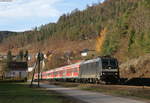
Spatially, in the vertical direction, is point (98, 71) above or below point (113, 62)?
below

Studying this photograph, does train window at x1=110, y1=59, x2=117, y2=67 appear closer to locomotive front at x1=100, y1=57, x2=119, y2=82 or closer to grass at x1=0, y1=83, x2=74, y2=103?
locomotive front at x1=100, y1=57, x2=119, y2=82

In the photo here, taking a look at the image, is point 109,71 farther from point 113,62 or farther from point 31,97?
point 31,97

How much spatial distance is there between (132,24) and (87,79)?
28508 mm

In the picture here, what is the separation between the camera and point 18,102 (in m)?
22.1

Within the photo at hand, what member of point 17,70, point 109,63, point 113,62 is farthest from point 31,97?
point 17,70

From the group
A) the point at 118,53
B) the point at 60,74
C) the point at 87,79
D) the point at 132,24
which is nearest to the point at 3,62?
the point at 60,74

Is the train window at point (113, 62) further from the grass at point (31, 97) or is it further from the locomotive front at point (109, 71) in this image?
the grass at point (31, 97)

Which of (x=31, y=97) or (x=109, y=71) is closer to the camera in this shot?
Result: (x=31, y=97)

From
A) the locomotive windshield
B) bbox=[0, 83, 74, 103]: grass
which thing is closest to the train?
the locomotive windshield

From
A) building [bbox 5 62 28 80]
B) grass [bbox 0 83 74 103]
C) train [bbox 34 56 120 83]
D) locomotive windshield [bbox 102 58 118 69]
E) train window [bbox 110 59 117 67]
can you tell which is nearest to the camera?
grass [bbox 0 83 74 103]

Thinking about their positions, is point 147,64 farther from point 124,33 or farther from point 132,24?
point 124,33

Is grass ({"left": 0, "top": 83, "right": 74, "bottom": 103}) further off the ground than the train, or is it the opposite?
the train

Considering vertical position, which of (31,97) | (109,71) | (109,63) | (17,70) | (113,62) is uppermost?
(17,70)

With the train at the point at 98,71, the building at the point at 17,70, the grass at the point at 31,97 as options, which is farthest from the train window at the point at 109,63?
the building at the point at 17,70
